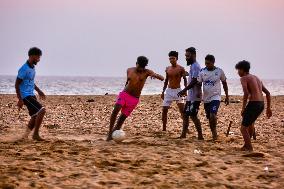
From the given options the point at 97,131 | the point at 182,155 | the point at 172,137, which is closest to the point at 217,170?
the point at 182,155

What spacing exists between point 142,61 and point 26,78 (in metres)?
2.52

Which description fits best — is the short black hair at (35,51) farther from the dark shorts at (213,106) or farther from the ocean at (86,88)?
the ocean at (86,88)

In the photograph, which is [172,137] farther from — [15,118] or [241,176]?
[15,118]

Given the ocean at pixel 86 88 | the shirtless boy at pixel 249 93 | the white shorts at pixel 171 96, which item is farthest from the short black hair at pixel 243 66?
the ocean at pixel 86 88

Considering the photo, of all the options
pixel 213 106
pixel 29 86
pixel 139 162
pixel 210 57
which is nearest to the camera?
pixel 139 162

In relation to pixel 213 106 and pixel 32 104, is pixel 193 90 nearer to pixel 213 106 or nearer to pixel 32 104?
pixel 213 106

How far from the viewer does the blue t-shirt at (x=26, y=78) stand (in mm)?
8109

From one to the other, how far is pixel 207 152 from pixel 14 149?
3.62 meters

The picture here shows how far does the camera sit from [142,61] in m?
8.50

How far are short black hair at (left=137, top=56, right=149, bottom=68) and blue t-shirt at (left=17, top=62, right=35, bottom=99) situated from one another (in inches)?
90.5

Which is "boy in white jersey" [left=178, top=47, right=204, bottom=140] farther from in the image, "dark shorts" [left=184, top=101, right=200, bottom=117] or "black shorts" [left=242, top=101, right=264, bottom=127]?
"black shorts" [left=242, top=101, right=264, bottom=127]

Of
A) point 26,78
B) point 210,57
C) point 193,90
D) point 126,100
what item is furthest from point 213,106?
point 26,78

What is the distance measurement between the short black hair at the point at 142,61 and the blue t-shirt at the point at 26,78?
90.5 inches

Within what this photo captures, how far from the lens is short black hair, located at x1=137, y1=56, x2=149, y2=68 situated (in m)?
8.48
